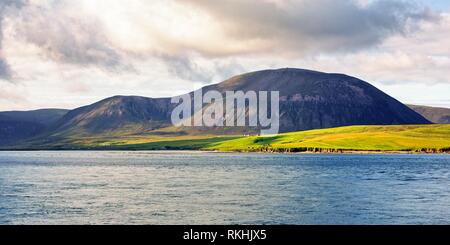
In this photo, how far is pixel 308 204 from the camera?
69.1 meters

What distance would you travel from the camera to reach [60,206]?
68.1 metres

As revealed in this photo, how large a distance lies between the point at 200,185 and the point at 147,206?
2979cm

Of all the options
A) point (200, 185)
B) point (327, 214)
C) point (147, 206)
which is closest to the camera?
point (327, 214)

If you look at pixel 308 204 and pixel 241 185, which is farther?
pixel 241 185
